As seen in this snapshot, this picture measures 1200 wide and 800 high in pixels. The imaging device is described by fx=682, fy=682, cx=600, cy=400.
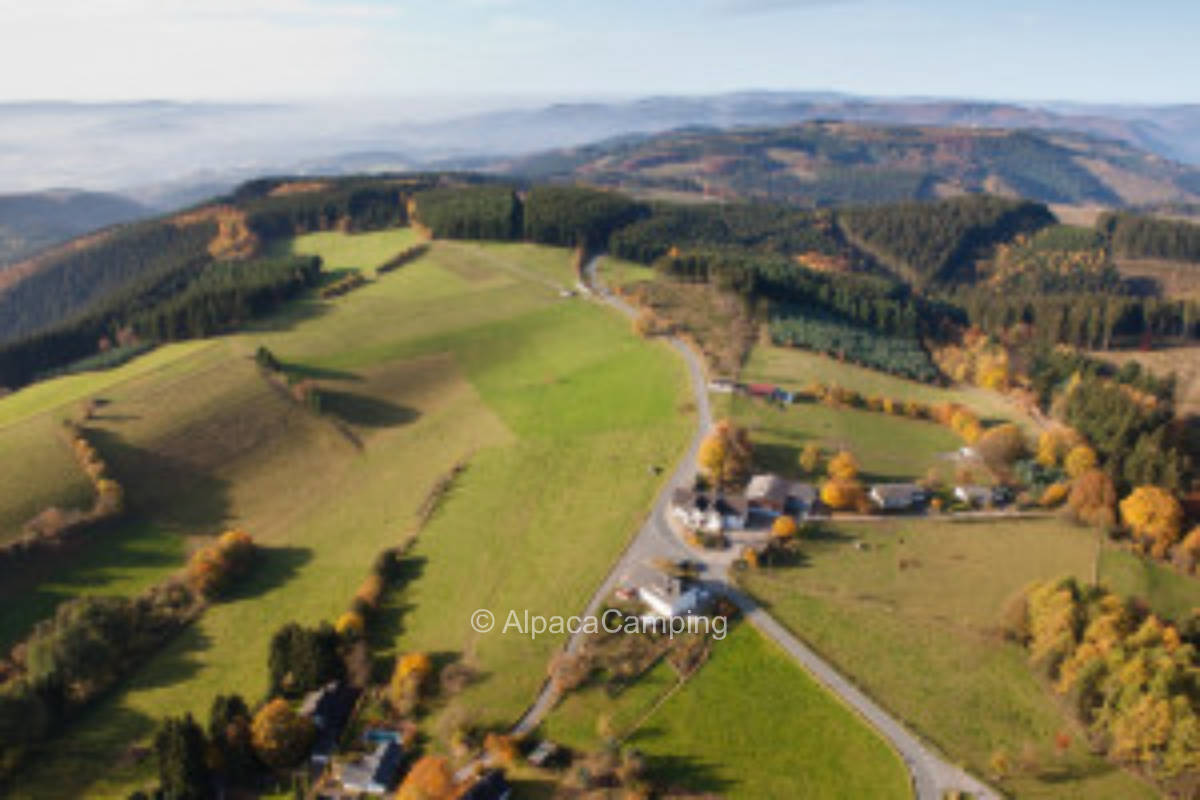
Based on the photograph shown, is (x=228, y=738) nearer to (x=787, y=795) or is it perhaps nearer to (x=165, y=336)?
(x=787, y=795)

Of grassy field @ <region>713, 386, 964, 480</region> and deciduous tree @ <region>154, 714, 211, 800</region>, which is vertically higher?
grassy field @ <region>713, 386, 964, 480</region>

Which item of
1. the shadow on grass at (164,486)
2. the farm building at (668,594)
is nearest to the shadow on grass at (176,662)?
the shadow on grass at (164,486)

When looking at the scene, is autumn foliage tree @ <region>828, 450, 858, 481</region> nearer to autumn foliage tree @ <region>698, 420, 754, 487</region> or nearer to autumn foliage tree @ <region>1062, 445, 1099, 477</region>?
autumn foliage tree @ <region>698, 420, 754, 487</region>

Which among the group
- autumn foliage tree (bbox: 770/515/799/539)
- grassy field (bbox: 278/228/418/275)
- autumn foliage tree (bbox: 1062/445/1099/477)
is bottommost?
autumn foliage tree (bbox: 770/515/799/539)

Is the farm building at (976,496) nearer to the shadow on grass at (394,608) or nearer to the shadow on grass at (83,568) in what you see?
the shadow on grass at (394,608)

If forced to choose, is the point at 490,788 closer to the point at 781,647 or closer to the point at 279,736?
the point at 279,736

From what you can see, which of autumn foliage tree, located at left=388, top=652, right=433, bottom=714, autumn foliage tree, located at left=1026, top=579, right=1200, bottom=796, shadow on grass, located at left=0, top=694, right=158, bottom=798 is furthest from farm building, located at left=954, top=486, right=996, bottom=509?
shadow on grass, located at left=0, top=694, right=158, bottom=798
